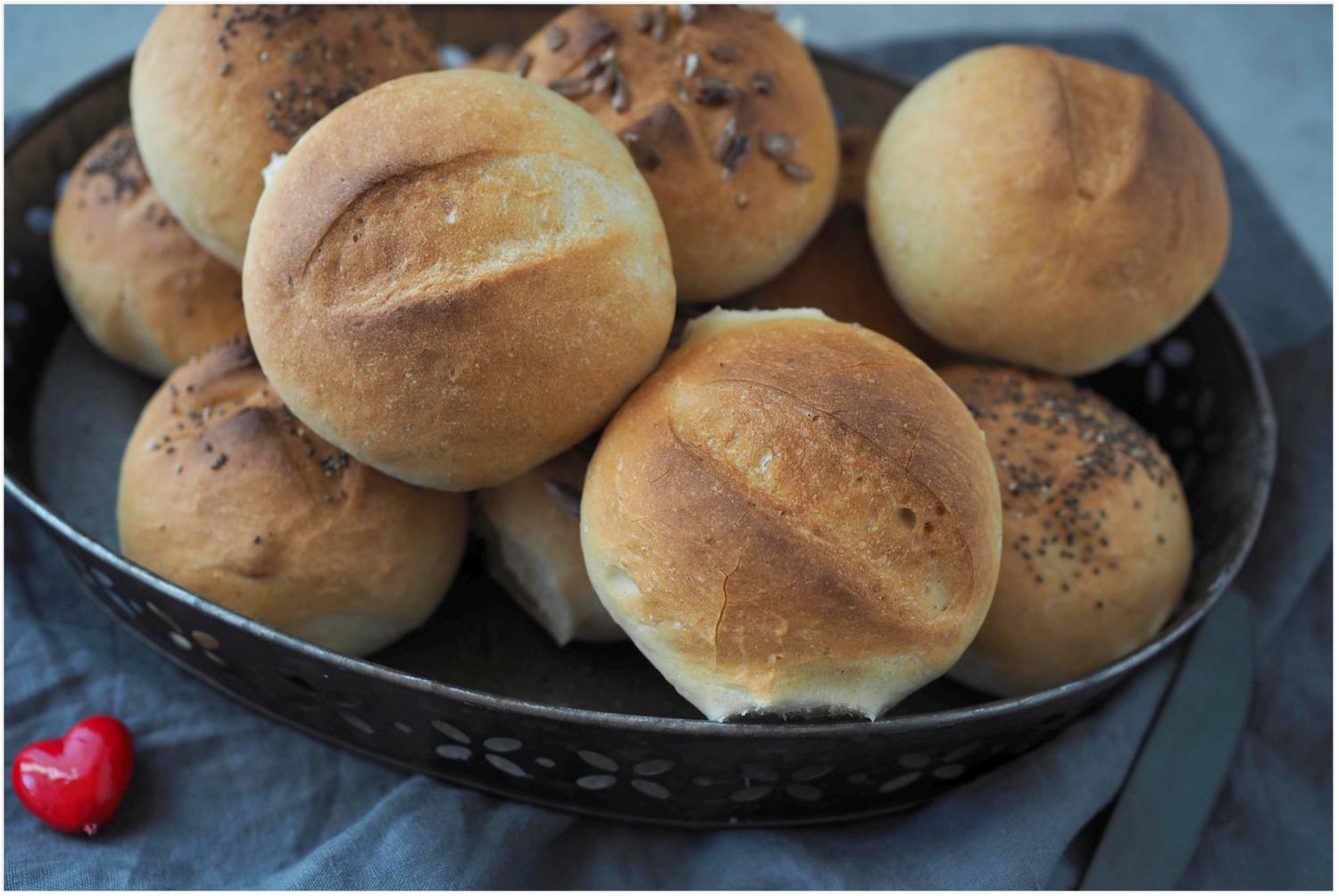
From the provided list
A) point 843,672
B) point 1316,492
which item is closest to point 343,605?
point 843,672

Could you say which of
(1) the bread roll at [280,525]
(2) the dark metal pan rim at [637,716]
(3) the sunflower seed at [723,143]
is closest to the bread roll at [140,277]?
(1) the bread roll at [280,525]

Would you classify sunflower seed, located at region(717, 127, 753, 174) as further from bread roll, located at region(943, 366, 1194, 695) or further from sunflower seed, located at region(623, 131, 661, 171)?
bread roll, located at region(943, 366, 1194, 695)

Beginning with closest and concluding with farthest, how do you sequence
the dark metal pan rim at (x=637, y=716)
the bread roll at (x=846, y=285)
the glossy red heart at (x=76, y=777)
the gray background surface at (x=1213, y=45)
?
the dark metal pan rim at (x=637, y=716)
the glossy red heart at (x=76, y=777)
the bread roll at (x=846, y=285)
the gray background surface at (x=1213, y=45)

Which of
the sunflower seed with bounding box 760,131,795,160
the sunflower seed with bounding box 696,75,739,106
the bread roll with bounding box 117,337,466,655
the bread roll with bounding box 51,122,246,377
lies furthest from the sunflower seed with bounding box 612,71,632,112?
the bread roll with bounding box 51,122,246,377

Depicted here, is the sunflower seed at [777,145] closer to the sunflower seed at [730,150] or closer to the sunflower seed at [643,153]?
the sunflower seed at [730,150]

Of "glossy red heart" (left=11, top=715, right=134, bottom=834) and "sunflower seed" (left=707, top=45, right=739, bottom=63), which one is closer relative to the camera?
"glossy red heart" (left=11, top=715, right=134, bottom=834)

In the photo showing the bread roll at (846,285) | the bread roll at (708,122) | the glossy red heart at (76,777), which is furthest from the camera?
the bread roll at (846,285)
